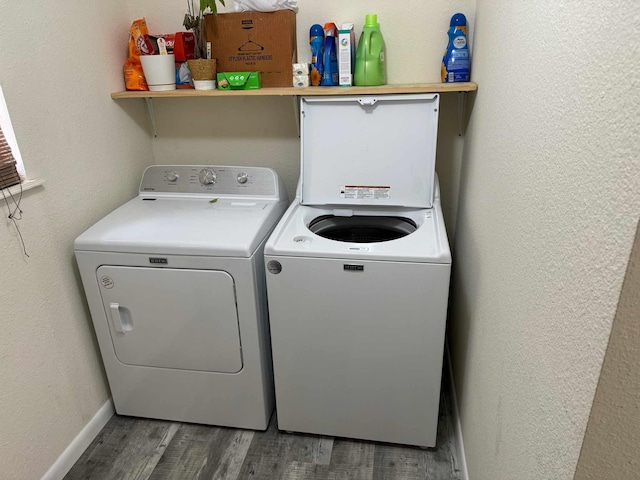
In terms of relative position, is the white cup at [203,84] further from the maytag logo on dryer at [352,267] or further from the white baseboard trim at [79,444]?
the white baseboard trim at [79,444]

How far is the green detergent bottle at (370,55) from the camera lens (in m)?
1.93

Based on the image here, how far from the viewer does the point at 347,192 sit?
6.63ft

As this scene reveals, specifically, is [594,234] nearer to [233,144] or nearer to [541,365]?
[541,365]

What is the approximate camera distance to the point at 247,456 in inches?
73.9

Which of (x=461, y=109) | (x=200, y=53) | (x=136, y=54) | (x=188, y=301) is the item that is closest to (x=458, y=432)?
(x=188, y=301)

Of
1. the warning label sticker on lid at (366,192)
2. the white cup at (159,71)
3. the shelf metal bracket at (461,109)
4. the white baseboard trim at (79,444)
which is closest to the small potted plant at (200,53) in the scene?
the white cup at (159,71)

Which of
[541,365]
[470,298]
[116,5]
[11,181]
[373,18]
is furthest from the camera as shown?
[116,5]

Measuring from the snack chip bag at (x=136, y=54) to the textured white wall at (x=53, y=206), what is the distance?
0.05 metres

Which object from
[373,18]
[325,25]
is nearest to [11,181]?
[325,25]

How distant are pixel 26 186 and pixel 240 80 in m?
0.93

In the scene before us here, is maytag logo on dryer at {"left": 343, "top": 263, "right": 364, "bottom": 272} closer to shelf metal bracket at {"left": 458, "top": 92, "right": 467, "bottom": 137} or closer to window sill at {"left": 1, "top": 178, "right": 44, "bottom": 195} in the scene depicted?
shelf metal bracket at {"left": 458, "top": 92, "right": 467, "bottom": 137}

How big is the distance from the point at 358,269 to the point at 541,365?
764 millimetres

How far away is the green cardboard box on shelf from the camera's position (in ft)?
6.59

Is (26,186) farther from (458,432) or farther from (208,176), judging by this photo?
(458,432)
